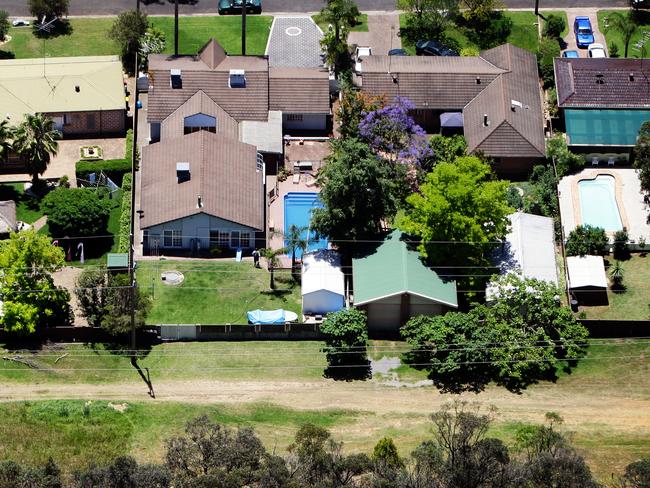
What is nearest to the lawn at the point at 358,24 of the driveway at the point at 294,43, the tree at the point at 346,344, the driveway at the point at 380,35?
the driveway at the point at 380,35

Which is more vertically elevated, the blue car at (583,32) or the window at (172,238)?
the blue car at (583,32)

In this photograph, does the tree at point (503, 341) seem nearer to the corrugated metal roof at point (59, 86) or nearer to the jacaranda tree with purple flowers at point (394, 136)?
the jacaranda tree with purple flowers at point (394, 136)

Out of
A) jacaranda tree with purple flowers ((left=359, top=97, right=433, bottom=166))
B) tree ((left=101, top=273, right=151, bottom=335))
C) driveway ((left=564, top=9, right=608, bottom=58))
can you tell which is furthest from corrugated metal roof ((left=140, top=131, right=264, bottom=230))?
driveway ((left=564, top=9, right=608, bottom=58))

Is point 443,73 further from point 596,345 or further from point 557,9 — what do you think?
point 596,345

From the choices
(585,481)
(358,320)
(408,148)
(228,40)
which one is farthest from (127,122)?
(585,481)

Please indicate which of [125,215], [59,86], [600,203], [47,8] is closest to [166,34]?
[47,8]

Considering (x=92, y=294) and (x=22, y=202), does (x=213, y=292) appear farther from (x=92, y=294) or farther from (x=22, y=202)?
(x=22, y=202)
